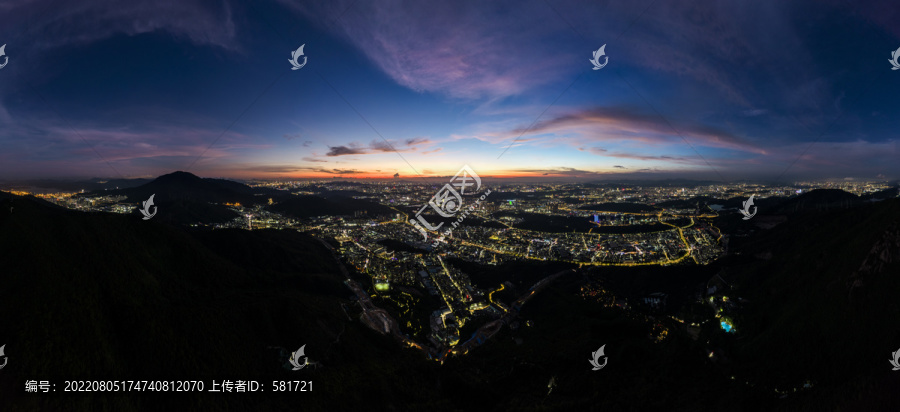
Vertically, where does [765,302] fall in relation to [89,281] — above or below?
below

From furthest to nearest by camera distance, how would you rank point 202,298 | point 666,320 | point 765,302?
1. point 666,320
2. point 765,302
3. point 202,298

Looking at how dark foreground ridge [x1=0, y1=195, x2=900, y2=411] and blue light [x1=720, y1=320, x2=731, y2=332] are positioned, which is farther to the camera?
Result: blue light [x1=720, y1=320, x2=731, y2=332]

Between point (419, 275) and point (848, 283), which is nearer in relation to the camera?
point (848, 283)

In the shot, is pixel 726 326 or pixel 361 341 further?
pixel 726 326

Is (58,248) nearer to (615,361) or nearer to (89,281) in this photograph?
(89,281)

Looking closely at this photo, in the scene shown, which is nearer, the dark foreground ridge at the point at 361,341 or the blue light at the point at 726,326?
the dark foreground ridge at the point at 361,341

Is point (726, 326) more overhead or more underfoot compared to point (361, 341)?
more overhead

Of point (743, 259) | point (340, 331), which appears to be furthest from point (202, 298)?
point (743, 259)

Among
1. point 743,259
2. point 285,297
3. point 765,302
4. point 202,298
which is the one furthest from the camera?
point 743,259
